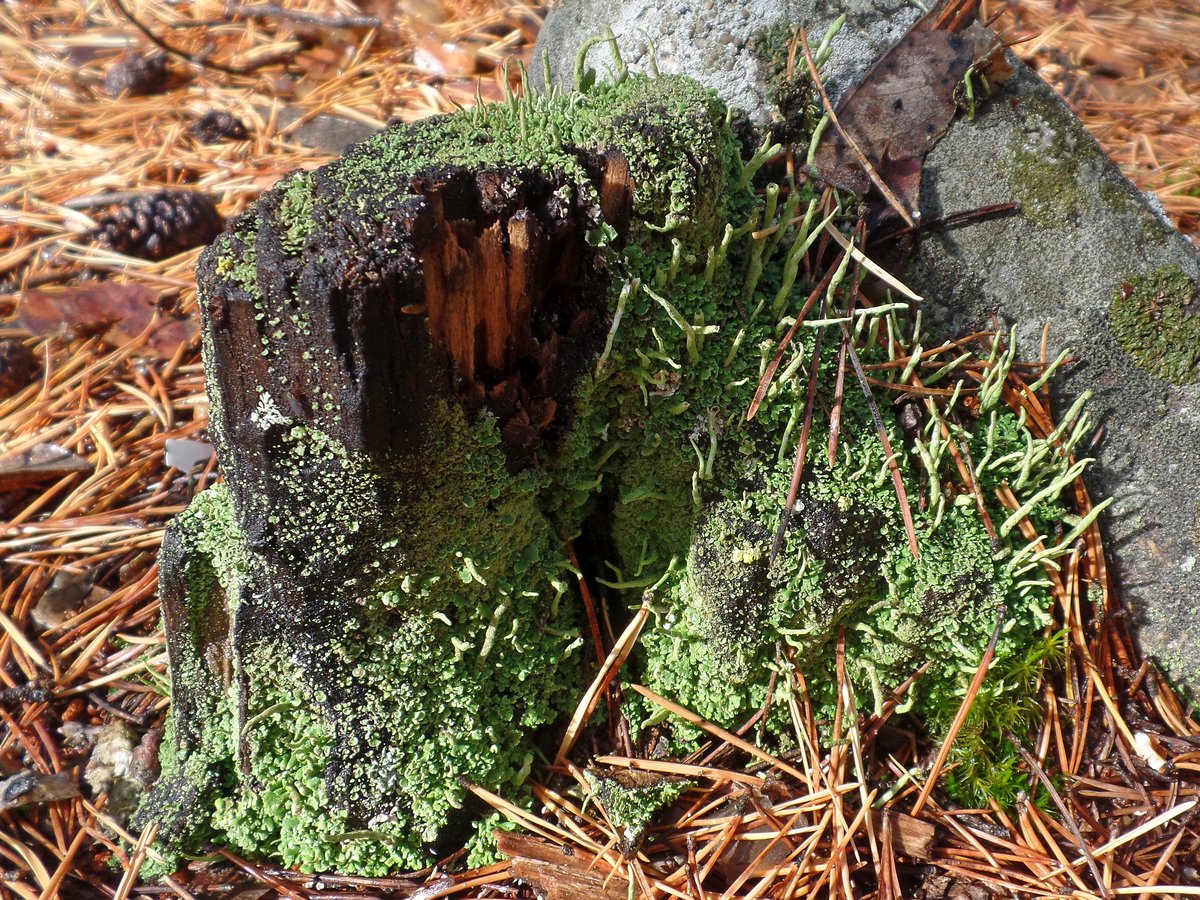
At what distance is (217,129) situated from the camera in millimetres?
3969

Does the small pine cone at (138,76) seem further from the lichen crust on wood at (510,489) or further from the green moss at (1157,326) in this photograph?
the green moss at (1157,326)

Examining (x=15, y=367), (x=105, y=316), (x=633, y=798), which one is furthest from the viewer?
(x=105, y=316)

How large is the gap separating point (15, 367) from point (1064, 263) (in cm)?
348

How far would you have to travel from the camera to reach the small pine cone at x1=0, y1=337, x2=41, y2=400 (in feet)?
9.84

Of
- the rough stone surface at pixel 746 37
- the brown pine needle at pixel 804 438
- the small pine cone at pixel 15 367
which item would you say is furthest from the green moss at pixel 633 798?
the small pine cone at pixel 15 367

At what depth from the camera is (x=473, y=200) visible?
1584 millimetres

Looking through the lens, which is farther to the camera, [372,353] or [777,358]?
[777,358]

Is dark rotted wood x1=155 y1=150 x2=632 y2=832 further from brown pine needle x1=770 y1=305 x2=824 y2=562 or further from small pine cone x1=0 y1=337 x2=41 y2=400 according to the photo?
small pine cone x1=0 y1=337 x2=41 y2=400

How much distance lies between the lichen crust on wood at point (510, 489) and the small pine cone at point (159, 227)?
189 centimetres

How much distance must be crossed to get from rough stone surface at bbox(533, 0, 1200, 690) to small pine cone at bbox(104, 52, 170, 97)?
348 centimetres

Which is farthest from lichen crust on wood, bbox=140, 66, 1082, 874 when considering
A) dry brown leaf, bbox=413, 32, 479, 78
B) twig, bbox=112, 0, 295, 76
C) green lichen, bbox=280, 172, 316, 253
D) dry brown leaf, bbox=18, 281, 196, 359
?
twig, bbox=112, 0, 295, 76

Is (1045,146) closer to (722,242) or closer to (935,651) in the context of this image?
(722,242)

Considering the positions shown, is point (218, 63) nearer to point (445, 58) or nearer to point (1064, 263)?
point (445, 58)

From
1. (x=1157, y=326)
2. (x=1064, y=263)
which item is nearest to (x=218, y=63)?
(x=1064, y=263)
